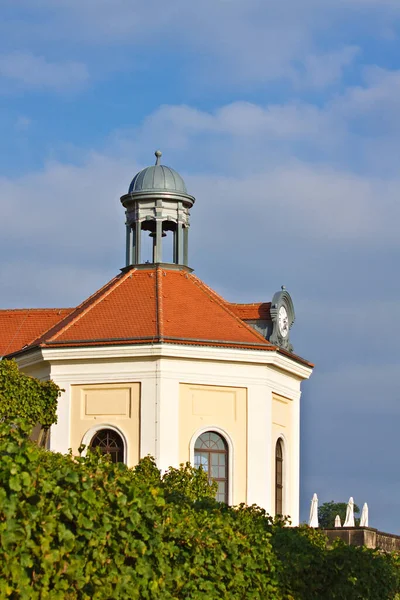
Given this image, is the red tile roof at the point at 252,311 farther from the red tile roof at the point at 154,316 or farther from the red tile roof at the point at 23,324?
the red tile roof at the point at 23,324

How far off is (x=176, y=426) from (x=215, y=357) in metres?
2.48

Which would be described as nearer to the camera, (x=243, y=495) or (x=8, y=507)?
(x=8, y=507)

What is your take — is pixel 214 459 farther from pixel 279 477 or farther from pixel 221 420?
pixel 279 477

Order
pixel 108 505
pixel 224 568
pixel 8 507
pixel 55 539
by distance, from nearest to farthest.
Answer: pixel 8 507, pixel 55 539, pixel 108 505, pixel 224 568

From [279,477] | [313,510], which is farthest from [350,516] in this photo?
[279,477]

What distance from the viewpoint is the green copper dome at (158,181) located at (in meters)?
42.4

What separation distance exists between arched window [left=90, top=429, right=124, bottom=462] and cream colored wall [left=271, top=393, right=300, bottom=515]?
500 cm

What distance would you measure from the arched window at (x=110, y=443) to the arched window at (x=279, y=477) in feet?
17.3

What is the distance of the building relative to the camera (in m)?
37.5

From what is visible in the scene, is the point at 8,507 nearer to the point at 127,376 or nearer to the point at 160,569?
the point at 160,569

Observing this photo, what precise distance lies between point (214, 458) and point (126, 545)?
2331cm

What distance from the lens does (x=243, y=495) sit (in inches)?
1485

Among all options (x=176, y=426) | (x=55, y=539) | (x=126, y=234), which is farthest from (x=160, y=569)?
(x=126, y=234)

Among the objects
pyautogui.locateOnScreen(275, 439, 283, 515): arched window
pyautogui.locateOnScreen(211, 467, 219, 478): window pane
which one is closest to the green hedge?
pyautogui.locateOnScreen(211, 467, 219, 478): window pane
